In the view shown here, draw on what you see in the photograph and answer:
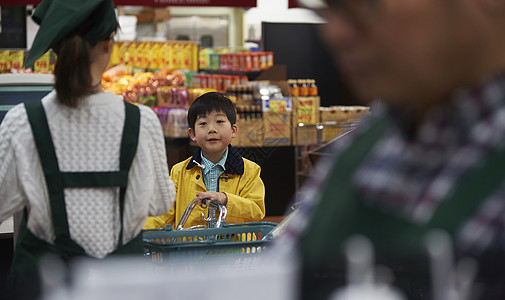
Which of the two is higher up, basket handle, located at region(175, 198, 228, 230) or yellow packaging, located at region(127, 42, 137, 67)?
yellow packaging, located at region(127, 42, 137, 67)

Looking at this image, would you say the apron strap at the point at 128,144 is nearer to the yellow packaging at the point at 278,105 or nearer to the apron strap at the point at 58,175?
the apron strap at the point at 58,175

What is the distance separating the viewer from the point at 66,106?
1.86 m

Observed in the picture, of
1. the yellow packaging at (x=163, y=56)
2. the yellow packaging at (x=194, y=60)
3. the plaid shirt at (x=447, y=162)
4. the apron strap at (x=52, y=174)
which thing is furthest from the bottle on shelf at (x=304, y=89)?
the plaid shirt at (x=447, y=162)

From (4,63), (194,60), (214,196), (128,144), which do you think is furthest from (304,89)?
(128,144)

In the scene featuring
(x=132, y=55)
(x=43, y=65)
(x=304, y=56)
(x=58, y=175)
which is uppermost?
(x=132, y=55)

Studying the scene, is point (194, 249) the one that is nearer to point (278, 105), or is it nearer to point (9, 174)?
point (9, 174)

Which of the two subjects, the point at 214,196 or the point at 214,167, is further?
the point at 214,167

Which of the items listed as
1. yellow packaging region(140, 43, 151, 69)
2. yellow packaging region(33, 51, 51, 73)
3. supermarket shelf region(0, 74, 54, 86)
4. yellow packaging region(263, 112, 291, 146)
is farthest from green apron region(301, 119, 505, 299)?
yellow packaging region(140, 43, 151, 69)

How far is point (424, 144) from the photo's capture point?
1.96ft

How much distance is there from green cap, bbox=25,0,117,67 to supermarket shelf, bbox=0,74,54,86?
1.68 meters

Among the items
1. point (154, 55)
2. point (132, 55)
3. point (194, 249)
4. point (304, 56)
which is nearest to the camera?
point (194, 249)

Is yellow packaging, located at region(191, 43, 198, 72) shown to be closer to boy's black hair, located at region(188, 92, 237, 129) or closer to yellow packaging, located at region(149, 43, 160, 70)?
yellow packaging, located at region(149, 43, 160, 70)

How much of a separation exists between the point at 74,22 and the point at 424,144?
1.38 meters

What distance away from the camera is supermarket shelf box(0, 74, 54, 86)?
3.51m
